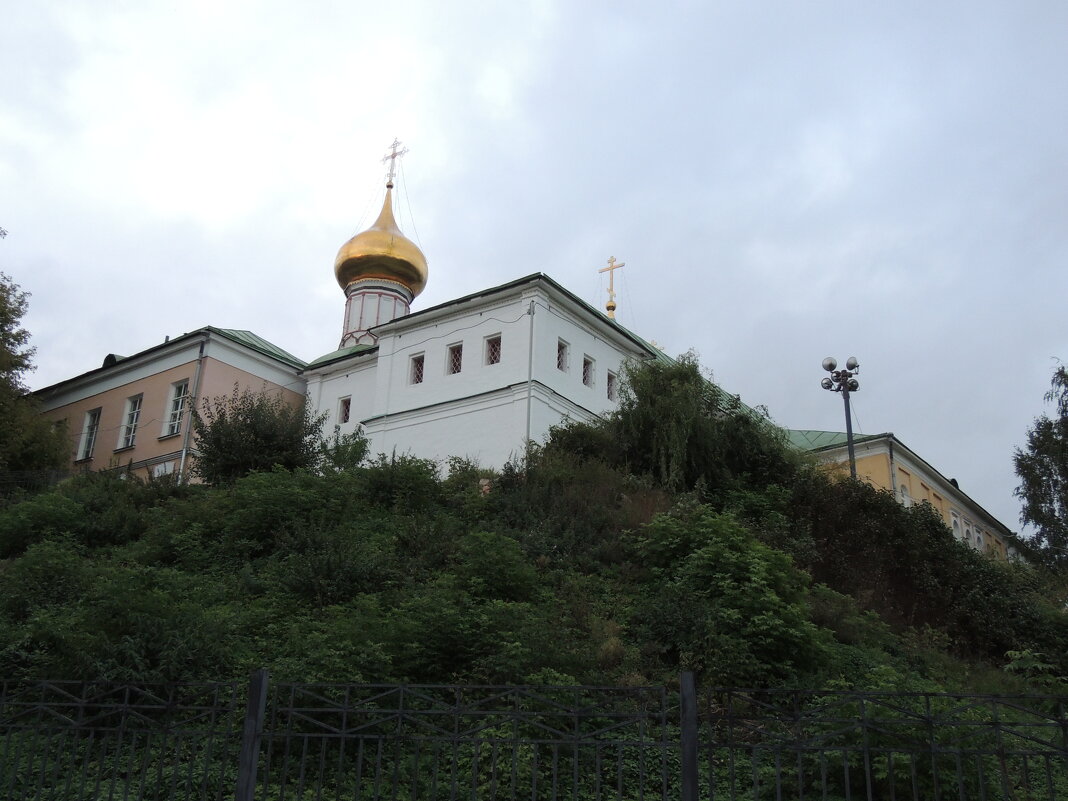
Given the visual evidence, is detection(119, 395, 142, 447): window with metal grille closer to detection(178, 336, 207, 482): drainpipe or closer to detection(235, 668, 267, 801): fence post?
detection(178, 336, 207, 482): drainpipe

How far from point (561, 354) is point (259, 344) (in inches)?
385

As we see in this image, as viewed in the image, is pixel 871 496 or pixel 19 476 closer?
pixel 871 496

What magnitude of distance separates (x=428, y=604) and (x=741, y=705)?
327cm

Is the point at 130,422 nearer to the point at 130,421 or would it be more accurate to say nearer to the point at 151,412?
the point at 130,421

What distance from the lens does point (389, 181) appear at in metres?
35.6

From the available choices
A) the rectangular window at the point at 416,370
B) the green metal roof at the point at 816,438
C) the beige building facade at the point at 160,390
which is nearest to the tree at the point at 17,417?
the beige building facade at the point at 160,390

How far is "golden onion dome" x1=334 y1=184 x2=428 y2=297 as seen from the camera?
3309cm

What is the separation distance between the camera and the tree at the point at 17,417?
23.7 m

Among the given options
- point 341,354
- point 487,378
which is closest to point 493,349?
point 487,378

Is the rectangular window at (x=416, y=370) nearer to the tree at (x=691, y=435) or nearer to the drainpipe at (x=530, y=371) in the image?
the drainpipe at (x=530, y=371)

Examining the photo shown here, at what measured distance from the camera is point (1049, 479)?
25641 millimetres

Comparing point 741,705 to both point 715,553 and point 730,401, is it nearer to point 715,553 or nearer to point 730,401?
point 715,553

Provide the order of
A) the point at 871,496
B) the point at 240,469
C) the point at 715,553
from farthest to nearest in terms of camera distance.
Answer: the point at 240,469 → the point at 871,496 → the point at 715,553

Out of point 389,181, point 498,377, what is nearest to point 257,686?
point 498,377
